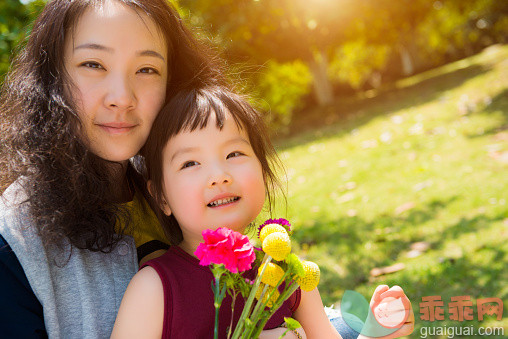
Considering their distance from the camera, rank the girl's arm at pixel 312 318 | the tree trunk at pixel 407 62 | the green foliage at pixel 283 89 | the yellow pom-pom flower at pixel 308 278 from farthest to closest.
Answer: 1. the tree trunk at pixel 407 62
2. the green foliage at pixel 283 89
3. the girl's arm at pixel 312 318
4. the yellow pom-pom flower at pixel 308 278

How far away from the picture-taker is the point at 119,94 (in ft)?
5.57

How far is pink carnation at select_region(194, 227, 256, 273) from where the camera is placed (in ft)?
3.60

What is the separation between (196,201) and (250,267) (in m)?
0.45

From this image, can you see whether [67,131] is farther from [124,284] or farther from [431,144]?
[431,144]

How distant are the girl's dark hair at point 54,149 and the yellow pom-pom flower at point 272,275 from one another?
2.34 feet

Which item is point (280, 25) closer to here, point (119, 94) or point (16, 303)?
point (119, 94)

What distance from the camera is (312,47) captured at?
1294cm

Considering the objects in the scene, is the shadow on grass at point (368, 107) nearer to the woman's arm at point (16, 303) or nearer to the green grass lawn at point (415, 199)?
the green grass lawn at point (415, 199)

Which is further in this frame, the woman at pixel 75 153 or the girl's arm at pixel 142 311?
the woman at pixel 75 153

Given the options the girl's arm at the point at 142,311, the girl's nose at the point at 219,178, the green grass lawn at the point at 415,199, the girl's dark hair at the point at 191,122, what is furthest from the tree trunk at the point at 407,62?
the girl's arm at the point at 142,311

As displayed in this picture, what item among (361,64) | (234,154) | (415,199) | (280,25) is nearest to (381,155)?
(415,199)

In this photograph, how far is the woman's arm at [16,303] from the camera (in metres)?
1.45

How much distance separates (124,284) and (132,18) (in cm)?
88

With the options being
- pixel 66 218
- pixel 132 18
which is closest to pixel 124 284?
pixel 66 218
